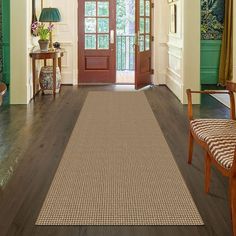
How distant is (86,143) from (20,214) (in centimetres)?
198

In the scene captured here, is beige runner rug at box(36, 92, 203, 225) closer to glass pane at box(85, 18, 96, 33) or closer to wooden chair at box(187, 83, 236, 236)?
wooden chair at box(187, 83, 236, 236)

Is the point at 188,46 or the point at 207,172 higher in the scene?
the point at 188,46

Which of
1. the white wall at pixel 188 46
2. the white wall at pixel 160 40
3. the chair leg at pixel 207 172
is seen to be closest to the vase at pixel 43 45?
the white wall at pixel 188 46

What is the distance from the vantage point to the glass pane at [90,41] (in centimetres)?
1048

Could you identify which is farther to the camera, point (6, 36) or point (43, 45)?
point (6, 36)

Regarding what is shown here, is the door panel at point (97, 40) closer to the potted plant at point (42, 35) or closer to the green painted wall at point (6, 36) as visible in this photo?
the green painted wall at point (6, 36)

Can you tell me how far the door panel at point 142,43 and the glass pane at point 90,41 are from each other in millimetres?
1265

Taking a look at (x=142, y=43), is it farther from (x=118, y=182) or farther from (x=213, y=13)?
(x=118, y=182)

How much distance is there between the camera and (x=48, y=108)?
7.28 meters

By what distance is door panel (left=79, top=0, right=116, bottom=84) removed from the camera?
10.4m

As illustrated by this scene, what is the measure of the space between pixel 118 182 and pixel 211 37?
7483mm

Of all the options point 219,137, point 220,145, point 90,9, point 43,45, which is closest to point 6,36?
point 90,9

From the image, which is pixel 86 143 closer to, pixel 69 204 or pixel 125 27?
pixel 69 204

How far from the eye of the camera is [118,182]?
3.68 m
